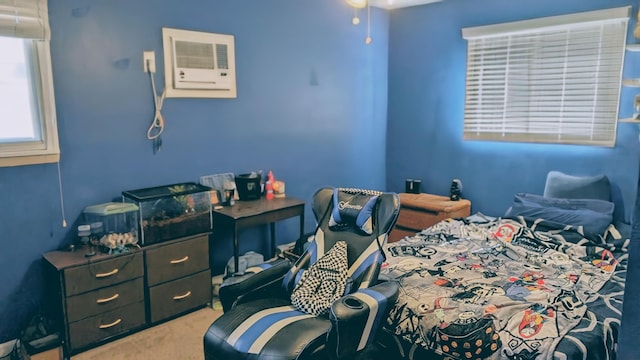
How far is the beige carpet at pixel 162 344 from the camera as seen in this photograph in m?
2.74

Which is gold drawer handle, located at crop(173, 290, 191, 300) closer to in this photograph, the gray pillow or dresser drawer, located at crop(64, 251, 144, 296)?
dresser drawer, located at crop(64, 251, 144, 296)

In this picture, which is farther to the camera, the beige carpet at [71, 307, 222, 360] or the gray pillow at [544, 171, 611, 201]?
Result: the gray pillow at [544, 171, 611, 201]

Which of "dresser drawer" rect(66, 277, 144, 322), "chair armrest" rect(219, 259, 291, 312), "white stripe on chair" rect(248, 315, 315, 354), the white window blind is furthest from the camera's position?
the white window blind

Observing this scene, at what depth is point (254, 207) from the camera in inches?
138

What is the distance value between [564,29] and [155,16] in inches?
129

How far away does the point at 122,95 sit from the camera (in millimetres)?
3096

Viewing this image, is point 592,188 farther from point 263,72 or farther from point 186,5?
point 186,5

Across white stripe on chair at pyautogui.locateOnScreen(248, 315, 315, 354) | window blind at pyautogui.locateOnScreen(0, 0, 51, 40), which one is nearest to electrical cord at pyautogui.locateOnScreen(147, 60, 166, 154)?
window blind at pyautogui.locateOnScreen(0, 0, 51, 40)

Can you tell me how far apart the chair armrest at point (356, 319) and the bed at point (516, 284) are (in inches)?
7.9

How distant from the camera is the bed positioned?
6.79 feet

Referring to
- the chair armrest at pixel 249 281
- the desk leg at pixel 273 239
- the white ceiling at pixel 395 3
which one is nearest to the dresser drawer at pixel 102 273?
the chair armrest at pixel 249 281

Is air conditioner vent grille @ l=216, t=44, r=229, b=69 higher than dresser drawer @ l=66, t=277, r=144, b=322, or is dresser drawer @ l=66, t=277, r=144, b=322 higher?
air conditioner vent grille @ l=216, t=44, r=229, b=69

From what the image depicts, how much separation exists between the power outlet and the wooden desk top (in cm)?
113

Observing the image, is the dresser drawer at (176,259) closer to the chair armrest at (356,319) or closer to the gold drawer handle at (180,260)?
the gold drawer handle at (180,260)
